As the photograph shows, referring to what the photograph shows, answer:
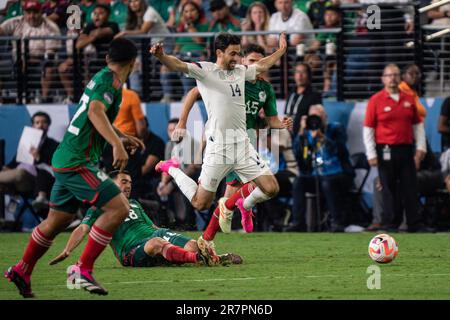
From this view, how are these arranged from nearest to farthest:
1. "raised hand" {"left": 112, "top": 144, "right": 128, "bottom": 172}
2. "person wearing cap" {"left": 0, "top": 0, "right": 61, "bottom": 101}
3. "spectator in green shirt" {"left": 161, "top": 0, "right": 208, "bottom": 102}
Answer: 1. "raised hand" {"left": 112, "top": 144, "right": 128, "bottom": 172}
2. "spectator in green shirt" {"left": 161, "top": 0, "right": 208, "bottom": 102}
3. "person wearing cap" {"left": 0, "top": 0, "right": 61, "bottom": 101}

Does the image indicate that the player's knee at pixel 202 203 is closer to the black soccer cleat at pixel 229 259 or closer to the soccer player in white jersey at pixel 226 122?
the soccer player in white jersey at pixel 226 122

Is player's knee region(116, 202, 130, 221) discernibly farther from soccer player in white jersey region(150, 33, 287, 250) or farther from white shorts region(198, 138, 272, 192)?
white shorts region(198, 138, 272, 192)

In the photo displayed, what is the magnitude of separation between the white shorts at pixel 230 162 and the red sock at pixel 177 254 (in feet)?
4.90

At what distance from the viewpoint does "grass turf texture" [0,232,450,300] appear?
34.0 ft

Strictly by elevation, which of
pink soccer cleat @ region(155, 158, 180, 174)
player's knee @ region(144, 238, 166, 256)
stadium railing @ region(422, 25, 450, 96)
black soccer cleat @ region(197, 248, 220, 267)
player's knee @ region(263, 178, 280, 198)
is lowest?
black soccer cleat @ region(197, 248, 220, 267)

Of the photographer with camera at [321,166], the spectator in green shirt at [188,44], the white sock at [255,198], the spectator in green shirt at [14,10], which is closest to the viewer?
the white sock at [255,198]

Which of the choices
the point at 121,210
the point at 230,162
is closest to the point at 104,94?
the point at 121,210

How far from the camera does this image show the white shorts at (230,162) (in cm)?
1357

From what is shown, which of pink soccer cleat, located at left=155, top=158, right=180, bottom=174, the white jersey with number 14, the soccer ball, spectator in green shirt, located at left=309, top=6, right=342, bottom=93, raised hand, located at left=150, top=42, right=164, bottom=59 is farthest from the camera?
spectator in green shirt, located at left=309, top=6, right=342, bottom=93

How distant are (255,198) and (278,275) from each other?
7.16 ft

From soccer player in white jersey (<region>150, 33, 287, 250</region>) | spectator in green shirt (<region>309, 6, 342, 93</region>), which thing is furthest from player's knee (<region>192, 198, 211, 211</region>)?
spectator in green shirt (<region>309, 6, 342, 93</region>)

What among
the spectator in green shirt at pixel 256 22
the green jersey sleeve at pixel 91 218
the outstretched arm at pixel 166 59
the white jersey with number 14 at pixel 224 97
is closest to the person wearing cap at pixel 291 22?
the spectator in green shirt at pixel 256 22

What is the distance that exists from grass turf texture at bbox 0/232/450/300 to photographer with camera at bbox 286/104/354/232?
2.05m
